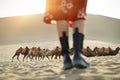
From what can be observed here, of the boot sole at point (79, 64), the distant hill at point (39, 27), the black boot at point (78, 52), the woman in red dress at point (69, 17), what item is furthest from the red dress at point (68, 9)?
the distant hill at point (39, 27)

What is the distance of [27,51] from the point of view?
13320 millimetres

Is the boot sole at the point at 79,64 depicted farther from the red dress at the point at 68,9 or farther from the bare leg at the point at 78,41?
the red dress at the point at 68,9

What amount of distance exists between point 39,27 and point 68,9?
164 ft

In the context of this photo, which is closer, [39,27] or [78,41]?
[78,41]

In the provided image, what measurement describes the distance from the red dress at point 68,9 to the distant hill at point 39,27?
41.8 meters

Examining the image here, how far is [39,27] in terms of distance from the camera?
53.9 metres

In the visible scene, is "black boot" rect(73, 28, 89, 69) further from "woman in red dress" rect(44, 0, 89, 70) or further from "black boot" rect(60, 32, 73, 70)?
"black boot" rect(60, 32, 73, 70)

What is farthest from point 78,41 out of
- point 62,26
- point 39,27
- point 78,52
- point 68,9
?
point 39,27

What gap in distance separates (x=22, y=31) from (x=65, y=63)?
164 feet

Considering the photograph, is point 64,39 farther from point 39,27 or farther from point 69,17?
point 39,27

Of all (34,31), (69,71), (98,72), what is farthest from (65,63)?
(34,31)

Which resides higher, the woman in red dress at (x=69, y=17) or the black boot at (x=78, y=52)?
the woman in red dress at (x=69, y=17)

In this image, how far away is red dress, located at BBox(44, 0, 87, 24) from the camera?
161 inches

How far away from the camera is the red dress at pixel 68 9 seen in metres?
4.09
